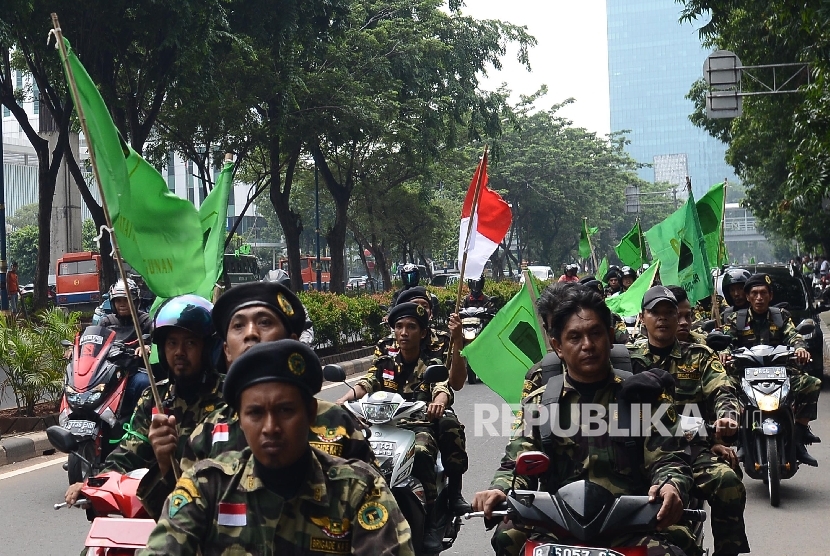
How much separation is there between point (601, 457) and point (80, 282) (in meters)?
33.2

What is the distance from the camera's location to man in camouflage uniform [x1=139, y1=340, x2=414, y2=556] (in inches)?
101

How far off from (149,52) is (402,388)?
46.3 ft

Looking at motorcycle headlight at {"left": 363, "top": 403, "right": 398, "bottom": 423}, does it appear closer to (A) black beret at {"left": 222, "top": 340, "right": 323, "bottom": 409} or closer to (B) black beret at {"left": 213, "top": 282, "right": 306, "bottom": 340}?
(B) black beret at {"left": 213, "top": 282, "right": 306, "bottom": 340}

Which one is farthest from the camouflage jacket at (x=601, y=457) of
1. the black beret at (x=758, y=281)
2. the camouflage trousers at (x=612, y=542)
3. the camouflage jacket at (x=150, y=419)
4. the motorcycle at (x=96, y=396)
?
the black beret at (x=758, y=281)

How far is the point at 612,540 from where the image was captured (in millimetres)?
3543

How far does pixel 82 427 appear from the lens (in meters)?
7.75

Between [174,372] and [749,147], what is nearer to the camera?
[174,372]

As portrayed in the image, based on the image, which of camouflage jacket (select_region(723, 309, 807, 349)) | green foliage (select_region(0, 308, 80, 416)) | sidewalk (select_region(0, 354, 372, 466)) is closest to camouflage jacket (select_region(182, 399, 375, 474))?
camouflage jacket (select_region(723, 309, 807, 349))

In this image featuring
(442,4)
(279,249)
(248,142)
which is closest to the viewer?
(248,142)

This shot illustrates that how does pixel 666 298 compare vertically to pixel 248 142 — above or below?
below

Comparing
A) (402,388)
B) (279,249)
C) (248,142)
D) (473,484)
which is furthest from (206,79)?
(279,249)

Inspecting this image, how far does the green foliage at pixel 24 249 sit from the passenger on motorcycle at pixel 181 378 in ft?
205

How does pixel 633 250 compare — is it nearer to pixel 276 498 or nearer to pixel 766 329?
pixel 766 329

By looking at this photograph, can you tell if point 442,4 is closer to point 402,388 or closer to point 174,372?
point 402,388
